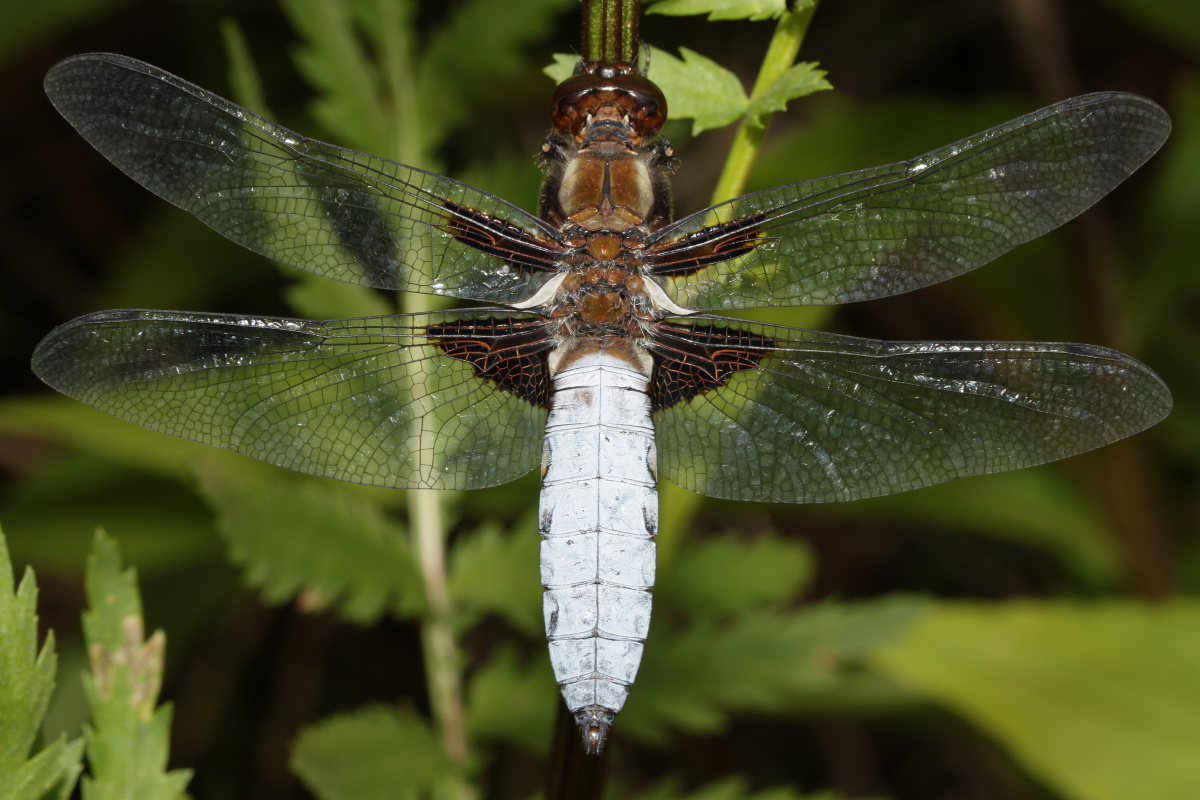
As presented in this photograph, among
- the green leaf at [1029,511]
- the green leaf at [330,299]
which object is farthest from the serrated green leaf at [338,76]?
the green leaf at [1029,511]

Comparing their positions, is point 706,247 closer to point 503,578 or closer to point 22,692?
point 503,578

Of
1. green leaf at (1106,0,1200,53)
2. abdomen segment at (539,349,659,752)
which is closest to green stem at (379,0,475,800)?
abdomen segment at (539,349,659,752)

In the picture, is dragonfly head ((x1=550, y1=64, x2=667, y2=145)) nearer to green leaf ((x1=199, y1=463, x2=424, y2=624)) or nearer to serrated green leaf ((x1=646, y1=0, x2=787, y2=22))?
serrated green leaf ((x1=646, y1=0, x2=787, y2=22))

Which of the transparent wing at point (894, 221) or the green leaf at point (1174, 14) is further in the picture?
the green leaf at point (1174, 14)

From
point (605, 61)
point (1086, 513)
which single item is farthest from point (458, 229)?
point (1086, 513)

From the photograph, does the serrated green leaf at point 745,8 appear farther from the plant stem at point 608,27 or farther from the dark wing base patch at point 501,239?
the dark wing base patch at point 501,239
